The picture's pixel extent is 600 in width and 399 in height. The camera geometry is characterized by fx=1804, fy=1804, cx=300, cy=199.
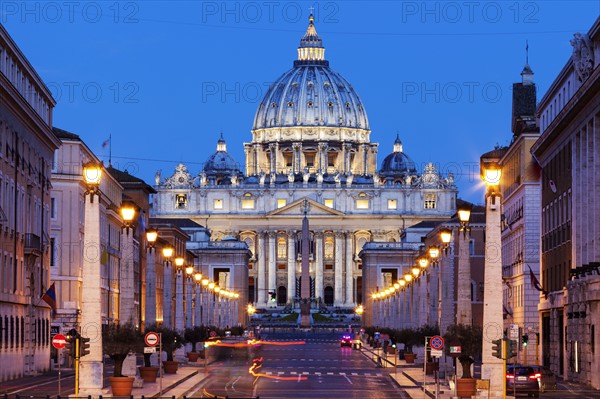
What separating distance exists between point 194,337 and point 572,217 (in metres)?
32.2

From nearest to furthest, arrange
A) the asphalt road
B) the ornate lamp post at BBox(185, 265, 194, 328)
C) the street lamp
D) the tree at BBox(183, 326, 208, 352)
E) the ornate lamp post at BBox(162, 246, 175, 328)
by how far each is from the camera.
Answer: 1. the street lamp
2. the asphalt road
3. the ornate lamp post at BBox(162, 246, 175, 328)
4. the tree at BBox(183, 326, 208, 352)
5. the ornate lamp post at BBox(185, 265, 194, 328)

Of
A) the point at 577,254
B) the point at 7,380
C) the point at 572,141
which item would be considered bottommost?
the point at 7,380

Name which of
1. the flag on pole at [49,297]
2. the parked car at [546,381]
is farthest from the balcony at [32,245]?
the parked car at [546,381]

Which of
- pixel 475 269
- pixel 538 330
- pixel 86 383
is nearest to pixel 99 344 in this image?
pixel 86 383

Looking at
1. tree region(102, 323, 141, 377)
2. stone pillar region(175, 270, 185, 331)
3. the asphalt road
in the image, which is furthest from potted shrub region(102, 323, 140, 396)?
stone pillar region(175, 270, 185, 331)

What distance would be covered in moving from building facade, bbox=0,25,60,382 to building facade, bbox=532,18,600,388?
20547 mm

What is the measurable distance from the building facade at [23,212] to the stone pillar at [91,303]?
730 inches

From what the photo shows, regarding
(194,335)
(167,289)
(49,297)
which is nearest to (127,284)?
(49,297)

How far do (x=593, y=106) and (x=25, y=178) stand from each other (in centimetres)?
2390

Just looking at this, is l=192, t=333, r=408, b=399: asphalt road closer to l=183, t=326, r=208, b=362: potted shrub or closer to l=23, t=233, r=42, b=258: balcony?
l=183, t=326, r=208, b=362: potted shrub

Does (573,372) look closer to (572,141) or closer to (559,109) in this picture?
(572,141)

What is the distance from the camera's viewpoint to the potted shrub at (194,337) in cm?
9206

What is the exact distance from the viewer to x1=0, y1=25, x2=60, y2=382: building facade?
66.2 meters

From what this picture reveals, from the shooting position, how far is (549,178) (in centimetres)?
7838
